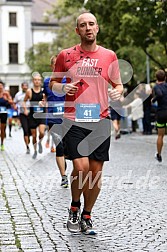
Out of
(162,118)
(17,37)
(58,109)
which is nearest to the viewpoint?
(58,109)

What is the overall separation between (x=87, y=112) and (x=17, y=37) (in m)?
63.2

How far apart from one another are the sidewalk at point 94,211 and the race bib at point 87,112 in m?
1.09

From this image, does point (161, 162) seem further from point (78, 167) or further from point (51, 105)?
point (78, 167)

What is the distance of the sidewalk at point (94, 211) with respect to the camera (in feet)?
19.3

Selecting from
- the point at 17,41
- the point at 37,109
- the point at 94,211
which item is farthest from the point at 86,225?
A: the point at 17,41

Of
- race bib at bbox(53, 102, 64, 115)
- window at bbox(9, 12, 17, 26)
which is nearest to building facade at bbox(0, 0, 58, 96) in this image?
window at bbox(9, 12, 17, 26)

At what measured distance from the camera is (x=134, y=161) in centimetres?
1433

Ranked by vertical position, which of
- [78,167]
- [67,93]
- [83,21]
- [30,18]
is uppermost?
[30,18]

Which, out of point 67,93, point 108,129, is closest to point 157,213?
point 108,129

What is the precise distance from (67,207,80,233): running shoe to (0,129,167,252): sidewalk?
7 cm

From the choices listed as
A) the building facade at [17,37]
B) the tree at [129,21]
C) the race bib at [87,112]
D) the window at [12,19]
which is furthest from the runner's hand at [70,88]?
the window at [12,19]

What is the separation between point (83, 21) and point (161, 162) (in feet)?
25.8

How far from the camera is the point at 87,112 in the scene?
6.32m

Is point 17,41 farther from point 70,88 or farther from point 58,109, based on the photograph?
point 70,88
